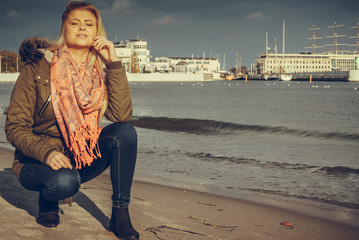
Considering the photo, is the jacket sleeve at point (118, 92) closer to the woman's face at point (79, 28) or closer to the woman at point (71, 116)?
the woman at point (71, 116)

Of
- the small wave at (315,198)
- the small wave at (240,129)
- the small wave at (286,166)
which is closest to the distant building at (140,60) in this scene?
the small wave at (240,129)

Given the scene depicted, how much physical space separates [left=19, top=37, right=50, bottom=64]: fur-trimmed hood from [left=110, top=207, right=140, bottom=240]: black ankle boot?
1.06m

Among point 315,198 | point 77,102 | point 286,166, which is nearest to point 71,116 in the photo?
point 77,102

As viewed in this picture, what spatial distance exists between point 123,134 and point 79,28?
2.39 ft

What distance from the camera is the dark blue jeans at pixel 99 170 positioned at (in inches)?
107

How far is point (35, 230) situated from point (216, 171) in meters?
4.04

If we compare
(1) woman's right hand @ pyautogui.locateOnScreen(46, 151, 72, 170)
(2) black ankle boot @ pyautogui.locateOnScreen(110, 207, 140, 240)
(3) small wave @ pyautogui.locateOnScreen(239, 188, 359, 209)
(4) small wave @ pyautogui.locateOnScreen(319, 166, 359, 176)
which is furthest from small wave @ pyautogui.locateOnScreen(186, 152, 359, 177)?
(1) woman's right hand @ pyautogui.locateOnScreen(46, 151, 72, 170)

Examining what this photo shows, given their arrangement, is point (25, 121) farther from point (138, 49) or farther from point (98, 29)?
point (138, 49)

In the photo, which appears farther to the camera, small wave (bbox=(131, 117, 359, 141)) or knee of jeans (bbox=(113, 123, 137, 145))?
small wave (bbox=(131, 117, 359, 141))

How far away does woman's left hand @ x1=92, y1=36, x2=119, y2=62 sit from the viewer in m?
2.90

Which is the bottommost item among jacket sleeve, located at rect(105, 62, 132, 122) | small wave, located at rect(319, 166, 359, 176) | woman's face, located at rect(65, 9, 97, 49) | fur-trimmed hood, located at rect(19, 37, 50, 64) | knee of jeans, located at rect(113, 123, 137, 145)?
small wave, located at rect(319, 166, 359, 176)

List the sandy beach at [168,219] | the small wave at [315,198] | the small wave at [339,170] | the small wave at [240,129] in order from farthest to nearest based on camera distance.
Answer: the small wave at [240,129]
the small wave at [339,170]
the small wave at [315,198]
the sandy beach at [168,219]

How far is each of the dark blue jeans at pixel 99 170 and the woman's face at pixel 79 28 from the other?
0.57 meters

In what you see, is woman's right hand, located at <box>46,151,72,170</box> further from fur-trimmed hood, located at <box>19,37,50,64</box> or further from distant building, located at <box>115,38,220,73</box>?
distant building, located at <box>115,38,220,73</box>
